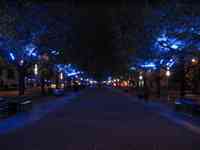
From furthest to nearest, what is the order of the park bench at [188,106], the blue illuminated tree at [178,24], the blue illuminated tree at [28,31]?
1. the park bench at [188,106]
2. the blue illuminated tree at [28,31]
3. the blue illuminated tree at [178,24]

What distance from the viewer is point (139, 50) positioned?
1998 inches

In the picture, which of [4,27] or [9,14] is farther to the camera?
[4,27]

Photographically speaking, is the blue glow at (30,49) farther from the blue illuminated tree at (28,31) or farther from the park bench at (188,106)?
the park bench at (188,106)

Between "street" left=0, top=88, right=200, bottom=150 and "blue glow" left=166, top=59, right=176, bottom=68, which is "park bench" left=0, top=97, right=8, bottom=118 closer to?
"street" left=0, top=88, right=200, bottom=150

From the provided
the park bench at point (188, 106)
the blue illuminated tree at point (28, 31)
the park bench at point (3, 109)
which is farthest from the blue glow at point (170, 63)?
the park bench at point (3, 109)

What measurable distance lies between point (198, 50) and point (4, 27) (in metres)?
15.8

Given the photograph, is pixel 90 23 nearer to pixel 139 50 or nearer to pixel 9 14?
pixel 139 50

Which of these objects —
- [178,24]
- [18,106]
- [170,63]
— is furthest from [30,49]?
[178,24]

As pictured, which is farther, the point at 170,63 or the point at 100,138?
the point at 170,63

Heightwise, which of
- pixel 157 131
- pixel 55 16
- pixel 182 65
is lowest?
pixel 157 131

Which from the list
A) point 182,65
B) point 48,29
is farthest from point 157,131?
point 182,65

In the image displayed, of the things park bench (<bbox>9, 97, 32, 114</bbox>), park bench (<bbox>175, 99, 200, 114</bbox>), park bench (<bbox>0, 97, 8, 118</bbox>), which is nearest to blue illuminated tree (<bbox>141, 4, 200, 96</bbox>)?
park bench (<bbox>175, 99, 200, 114</bbox>)

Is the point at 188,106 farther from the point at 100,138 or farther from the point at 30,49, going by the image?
the point at 30,49

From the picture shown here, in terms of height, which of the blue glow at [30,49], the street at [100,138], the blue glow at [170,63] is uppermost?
the blue glow at [30,49]
